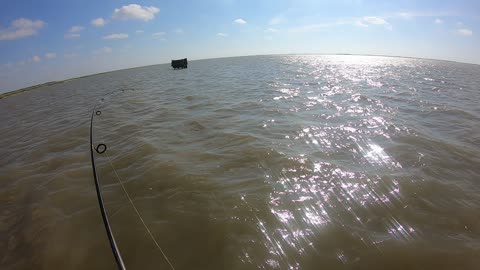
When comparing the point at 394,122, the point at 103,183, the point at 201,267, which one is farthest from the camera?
the point at 394,122

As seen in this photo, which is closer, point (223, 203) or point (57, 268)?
point (57, 268)

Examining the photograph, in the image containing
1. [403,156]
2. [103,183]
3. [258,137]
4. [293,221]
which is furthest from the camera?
[258,137]

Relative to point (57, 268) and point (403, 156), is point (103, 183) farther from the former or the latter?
point (403, 156)

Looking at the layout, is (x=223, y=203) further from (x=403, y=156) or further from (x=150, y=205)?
(x=403, y=156)

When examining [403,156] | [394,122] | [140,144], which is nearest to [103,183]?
[140,144]

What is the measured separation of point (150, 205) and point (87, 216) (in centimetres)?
115

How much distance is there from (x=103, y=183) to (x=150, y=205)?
1.75 m

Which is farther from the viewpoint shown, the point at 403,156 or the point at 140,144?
the point at 140,144

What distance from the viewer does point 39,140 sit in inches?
368

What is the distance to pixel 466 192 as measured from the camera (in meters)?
4.46

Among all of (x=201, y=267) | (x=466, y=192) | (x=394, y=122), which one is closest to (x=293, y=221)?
(x=201, y=267)

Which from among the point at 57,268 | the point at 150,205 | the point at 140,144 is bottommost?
Result: the point at 57,268

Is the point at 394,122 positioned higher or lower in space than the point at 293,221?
higher

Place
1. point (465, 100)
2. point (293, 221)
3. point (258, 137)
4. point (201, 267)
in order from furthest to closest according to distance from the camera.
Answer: point (465, 100) → point (258, 137) → point (293, 221) → point (201, 267)
